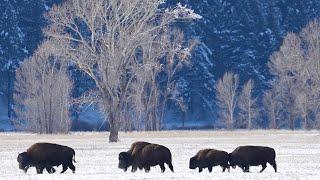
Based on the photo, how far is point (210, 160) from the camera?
24703mm

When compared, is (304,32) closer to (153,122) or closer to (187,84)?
(153,122)

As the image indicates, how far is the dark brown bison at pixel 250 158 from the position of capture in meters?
24.8

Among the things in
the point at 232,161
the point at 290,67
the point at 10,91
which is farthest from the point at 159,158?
the point at 10,91

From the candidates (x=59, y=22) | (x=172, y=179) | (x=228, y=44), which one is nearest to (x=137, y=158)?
(x=172, y=179)

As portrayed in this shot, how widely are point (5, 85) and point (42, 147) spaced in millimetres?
106396

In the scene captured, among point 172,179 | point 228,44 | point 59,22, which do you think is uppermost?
point 228,44

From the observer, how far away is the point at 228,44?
14162 cm

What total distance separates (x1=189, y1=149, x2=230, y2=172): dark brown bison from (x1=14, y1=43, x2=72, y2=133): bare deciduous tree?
195 ft

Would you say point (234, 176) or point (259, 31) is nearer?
point (234, 176)

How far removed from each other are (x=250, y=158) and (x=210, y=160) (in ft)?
3.83

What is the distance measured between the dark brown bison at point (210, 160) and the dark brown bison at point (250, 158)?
21cm

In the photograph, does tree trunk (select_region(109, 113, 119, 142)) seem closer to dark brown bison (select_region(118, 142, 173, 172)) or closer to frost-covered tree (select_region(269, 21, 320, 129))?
dark brown bison (select_region(118, 142, 173, 172))

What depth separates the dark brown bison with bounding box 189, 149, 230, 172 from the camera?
24.7 metres

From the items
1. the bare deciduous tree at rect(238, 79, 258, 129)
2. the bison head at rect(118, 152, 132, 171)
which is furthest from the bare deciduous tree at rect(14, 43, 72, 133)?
the bison head at rect(118, 152, 132, 171)
